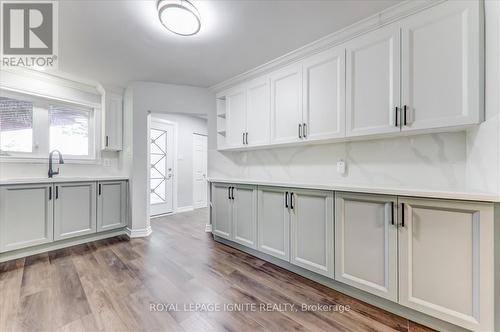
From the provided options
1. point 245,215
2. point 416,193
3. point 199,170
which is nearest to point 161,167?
point 199,170

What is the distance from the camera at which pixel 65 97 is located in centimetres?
333

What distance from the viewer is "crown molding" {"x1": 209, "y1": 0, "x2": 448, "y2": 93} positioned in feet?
5.59

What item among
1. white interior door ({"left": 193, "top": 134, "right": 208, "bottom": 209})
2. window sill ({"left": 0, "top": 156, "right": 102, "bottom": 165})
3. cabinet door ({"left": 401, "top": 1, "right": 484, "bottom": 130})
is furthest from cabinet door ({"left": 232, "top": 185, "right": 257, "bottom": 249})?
white interior door ({"left": 193, "top": 134, "right": 208, "bottom": 209})

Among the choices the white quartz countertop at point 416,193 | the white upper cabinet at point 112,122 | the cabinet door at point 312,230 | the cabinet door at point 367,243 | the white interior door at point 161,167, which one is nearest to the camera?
the white quartz countertop at point 416,193

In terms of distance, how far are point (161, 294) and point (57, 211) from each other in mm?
2123

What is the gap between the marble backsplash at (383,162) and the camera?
1753 millimetres

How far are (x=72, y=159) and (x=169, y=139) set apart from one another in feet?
6.54

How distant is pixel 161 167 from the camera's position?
16.4 ft

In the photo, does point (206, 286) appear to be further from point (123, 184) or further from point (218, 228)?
point (123, 184)

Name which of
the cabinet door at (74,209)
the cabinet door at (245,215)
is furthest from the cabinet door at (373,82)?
the cabinet door at (74,209)

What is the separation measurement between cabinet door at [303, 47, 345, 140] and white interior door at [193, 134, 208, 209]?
13.0ft
